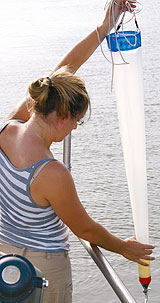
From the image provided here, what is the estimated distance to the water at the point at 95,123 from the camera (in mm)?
4508

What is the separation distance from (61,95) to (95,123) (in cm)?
519

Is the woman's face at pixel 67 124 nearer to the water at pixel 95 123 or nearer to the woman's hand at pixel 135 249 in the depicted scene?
the woman's hand at pixel 135 249

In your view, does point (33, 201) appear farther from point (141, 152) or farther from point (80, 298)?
point (80, 298)

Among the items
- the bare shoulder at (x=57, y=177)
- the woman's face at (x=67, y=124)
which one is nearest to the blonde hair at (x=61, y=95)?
the woman's face at (x=67, y=124)

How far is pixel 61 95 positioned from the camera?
1953mm

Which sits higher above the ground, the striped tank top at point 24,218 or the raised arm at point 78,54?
the raised arm at point 78,54

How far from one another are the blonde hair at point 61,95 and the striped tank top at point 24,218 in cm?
20

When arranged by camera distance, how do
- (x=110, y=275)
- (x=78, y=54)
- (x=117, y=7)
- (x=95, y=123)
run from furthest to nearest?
(x=95, y=123) → (x=78, y=54) → (x=117, y=7) → (x=110, y=275)

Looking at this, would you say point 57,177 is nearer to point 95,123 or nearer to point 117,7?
point 117,7

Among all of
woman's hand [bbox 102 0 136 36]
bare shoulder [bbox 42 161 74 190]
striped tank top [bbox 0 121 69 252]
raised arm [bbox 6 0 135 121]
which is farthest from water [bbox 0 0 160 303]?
bare shoulder [bbox 42 161 74 190]

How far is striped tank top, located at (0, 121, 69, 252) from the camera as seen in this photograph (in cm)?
205

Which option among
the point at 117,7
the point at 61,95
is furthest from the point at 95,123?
the point at 61,95

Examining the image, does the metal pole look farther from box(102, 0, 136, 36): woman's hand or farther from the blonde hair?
box(102, 0, 136, 36): woman's hand

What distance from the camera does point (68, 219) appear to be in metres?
2.02
